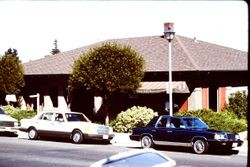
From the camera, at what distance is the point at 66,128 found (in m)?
20.8

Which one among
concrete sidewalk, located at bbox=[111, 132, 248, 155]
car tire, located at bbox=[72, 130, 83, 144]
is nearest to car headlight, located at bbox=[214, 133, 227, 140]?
concrete sidewalk, located at bbox=[111, 132, 248, 155]

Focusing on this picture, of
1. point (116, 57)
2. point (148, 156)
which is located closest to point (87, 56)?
point (116, 57)

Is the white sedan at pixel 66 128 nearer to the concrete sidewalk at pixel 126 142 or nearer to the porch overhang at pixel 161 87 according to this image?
the concrete sidewalk at pixel 126 142

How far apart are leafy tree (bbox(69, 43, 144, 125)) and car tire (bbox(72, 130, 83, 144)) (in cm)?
467

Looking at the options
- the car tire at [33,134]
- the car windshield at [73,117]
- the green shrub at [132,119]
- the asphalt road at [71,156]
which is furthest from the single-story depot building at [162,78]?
the asphalt road at [71,156]

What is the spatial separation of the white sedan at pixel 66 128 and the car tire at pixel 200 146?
509 centimetres

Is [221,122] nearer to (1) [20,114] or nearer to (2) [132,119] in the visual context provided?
(2) [132,119]

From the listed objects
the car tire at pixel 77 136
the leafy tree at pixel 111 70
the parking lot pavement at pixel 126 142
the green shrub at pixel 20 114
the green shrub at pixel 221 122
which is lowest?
the parking lot pavement at pixel 126 142

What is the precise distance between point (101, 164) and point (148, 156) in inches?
33.1

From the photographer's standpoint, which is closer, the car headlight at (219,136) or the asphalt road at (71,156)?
the asphalt road at (71,156)

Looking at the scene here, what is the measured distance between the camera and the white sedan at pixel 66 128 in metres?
20.3

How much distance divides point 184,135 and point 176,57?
12385 mm

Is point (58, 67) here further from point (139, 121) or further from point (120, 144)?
point (120, 144)

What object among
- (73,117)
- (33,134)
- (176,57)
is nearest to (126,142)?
(73,117)
